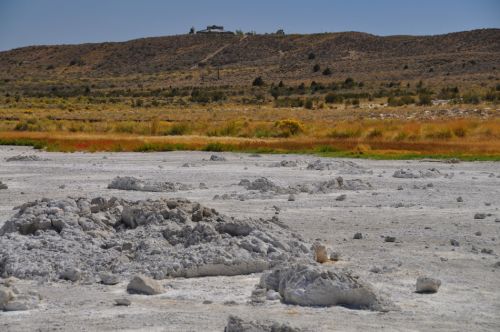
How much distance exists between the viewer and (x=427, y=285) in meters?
9.66

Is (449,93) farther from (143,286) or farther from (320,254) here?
(143,286)

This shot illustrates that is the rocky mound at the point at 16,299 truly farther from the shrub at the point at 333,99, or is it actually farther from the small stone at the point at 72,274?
the shrub at the point at 333,99

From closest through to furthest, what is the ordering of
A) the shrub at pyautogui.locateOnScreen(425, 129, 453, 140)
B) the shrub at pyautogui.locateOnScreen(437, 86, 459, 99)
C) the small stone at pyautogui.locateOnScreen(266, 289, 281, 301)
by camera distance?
the small stone at pyautogui.locateOnScreen(266, 289, 281, 301)
the shrub at pyautogui.locateOnScreen(425, 129, 453, 140)
the shrub at pyautogui.locateOnScreen(437, 86, 459, 99)

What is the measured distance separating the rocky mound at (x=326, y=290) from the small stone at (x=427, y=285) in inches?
33.9

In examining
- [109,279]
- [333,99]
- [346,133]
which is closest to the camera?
[109,279]

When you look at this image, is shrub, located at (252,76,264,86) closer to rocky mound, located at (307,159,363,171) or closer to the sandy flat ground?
the sandy flat ground

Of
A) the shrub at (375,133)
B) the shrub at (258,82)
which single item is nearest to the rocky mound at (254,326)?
the shrub at (375,133)

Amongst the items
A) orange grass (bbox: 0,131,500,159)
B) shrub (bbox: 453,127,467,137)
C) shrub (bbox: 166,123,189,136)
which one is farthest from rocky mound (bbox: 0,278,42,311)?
shrub (bbox: 166,123,189,136)

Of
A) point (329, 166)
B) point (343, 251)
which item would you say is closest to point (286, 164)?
point (329, 166)

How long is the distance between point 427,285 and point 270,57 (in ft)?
370

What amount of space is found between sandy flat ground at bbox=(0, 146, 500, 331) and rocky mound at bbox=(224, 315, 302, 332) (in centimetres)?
54

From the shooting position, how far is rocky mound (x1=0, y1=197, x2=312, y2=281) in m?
10.7

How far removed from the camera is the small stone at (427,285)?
9672mm

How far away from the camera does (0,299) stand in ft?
29.0
